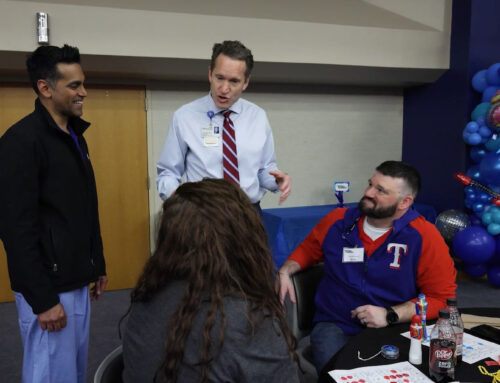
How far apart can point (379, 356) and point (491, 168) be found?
322 cm

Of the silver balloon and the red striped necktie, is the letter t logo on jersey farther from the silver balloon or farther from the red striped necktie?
the silver balloon

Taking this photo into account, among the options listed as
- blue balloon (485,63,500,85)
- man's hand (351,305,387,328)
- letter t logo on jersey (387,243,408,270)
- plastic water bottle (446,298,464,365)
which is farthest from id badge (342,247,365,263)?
blue balloon (485,63,500,85)

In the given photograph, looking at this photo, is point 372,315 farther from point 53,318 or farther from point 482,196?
point 482,196

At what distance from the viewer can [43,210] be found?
1.53m

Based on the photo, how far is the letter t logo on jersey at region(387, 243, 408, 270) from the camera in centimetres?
187

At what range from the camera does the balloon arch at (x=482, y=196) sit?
4066mm

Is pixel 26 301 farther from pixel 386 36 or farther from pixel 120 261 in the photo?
pixel 386 36

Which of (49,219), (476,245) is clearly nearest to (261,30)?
(476,245)

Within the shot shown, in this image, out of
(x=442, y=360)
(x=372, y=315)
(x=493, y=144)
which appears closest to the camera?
(x=442, y=360)

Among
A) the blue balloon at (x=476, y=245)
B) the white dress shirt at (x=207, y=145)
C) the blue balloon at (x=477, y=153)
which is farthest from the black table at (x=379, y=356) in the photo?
the blue balloon at (x=477, y=153)

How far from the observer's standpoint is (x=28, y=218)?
1.44 m

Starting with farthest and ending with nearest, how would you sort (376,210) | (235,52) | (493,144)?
1. (493,144)
2. (376,210)
3. (235,52)

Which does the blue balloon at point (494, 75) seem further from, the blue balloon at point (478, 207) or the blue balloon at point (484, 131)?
the blue balloon at point (478, 207)

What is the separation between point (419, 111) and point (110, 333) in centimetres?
417
